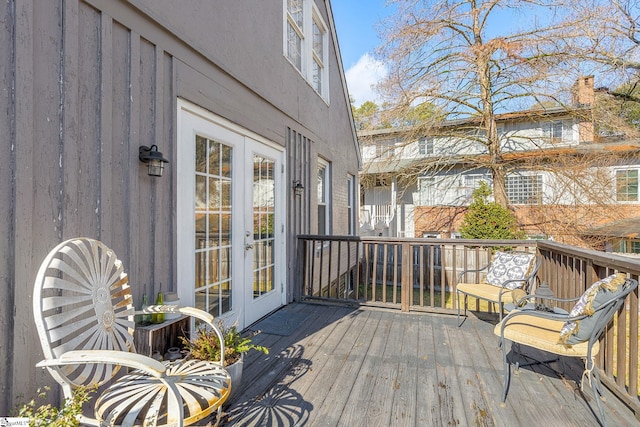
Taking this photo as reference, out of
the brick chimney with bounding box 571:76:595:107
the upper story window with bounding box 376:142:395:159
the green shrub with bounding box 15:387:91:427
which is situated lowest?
the green shrub with bounding box 15:387:91:427

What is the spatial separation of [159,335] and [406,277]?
2.98 metres

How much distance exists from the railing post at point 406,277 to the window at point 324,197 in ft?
7.81

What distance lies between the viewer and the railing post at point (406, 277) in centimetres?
402

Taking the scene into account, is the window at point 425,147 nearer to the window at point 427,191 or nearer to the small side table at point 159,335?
the window at point 427,191

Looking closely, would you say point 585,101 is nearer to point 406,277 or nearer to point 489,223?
point 489,223

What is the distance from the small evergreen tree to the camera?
812cm

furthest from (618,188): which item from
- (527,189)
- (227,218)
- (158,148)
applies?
(158,148)

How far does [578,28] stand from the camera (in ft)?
23.4

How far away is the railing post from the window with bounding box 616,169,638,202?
9399mm

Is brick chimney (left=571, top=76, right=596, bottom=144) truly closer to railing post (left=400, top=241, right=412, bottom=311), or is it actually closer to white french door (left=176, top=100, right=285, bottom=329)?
railing post (left=400, top=241, right=412, bottom=311)

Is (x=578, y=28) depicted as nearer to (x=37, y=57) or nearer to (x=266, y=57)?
(x=266, y=57)

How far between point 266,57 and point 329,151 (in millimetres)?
2719

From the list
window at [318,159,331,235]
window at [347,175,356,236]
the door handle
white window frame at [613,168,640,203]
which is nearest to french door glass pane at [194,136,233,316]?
the door handle

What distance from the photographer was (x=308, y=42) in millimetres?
5215
